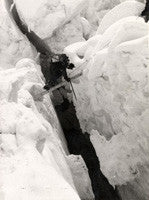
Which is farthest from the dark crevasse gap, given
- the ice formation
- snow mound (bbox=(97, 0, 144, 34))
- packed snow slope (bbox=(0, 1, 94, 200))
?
snow mound (bbox=(97, 0, 144, 34))

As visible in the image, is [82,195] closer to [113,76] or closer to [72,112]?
[113,76]

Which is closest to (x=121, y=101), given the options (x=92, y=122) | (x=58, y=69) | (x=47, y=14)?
(x=58, y=69)

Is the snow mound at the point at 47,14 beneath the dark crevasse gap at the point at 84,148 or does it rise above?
above

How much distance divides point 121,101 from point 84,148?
5.36m

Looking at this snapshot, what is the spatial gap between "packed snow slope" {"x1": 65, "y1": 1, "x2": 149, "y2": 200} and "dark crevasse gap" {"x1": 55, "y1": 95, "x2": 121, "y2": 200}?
62.0 inches

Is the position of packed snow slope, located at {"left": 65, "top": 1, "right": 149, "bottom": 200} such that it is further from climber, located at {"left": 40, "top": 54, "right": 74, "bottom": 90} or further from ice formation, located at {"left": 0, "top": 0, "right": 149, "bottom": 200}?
climber, located at {"left": 40, "top": 54, "right": 74, "bottom": 90}

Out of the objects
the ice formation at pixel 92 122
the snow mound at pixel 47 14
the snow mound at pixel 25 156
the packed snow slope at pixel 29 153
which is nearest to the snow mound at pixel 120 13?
the ice formation at pixel 92 122

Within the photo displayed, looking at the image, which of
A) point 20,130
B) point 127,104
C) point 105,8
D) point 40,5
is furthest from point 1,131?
point 105,8

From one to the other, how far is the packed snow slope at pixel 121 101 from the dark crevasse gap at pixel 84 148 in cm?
157

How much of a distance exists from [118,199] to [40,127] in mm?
5312

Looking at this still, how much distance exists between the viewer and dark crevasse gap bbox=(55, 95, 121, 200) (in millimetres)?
11130

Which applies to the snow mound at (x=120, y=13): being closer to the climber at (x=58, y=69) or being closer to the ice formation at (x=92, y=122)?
the ice formation at (x=92, y=122)

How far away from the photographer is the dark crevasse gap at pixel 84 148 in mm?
11130

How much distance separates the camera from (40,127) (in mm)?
6199
